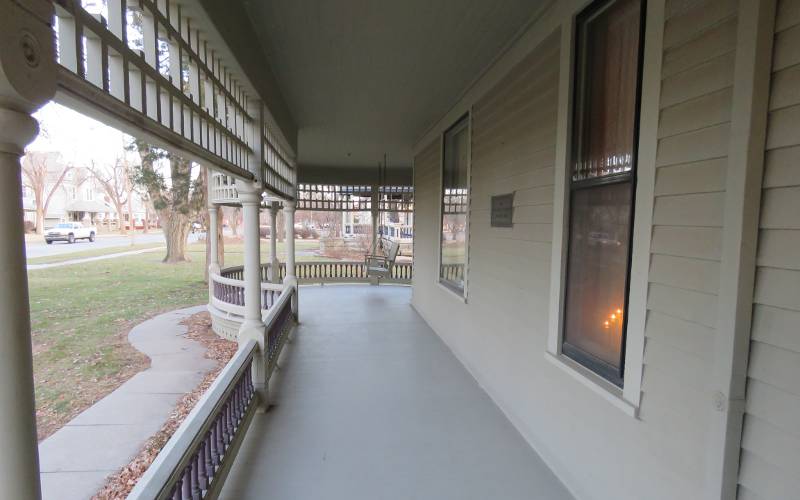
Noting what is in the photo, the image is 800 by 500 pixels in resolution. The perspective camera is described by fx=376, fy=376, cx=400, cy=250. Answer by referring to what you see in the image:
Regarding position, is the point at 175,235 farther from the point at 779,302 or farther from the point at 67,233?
the point at 779,302

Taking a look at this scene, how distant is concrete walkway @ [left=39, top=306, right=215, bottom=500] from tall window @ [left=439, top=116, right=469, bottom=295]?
12.4 ft

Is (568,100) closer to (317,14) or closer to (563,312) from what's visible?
(563,312)

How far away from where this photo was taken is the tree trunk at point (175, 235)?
15587mm

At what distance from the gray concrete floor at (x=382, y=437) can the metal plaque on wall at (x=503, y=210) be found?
5.31 ft

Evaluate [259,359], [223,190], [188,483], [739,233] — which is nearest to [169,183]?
[223,190]

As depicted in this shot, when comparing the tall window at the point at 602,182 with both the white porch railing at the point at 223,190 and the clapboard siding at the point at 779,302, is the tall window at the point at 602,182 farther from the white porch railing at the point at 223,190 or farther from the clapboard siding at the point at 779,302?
the white porch railing at the point at 223,190

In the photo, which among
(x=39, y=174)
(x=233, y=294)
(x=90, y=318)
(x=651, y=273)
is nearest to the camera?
(x=651, y=273)

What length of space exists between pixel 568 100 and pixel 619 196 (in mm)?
729

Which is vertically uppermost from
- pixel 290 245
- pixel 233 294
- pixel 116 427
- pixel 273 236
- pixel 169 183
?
pixel 169 183

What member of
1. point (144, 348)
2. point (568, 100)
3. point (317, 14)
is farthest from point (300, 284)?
point (568, 100)

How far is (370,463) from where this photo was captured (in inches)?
98.3

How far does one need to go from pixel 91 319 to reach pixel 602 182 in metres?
11.2

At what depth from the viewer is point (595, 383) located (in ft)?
6.60

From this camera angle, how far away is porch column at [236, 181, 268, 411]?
3.23 m
